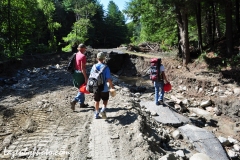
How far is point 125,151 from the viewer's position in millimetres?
4551

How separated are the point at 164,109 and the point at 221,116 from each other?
3243 mm

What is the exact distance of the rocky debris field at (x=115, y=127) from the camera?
180 inches

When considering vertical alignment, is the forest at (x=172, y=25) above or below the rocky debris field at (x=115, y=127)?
above

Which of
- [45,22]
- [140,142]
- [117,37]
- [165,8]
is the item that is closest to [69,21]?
[117,37]

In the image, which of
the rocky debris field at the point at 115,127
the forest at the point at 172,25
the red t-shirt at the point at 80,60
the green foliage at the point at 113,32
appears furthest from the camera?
the green foliage at the point at 113,32

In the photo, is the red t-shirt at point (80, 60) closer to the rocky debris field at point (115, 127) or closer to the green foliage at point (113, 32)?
the rocky debris field at point (115, 127)

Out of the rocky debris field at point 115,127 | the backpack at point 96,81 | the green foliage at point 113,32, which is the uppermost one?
the green foliage at point 113,32

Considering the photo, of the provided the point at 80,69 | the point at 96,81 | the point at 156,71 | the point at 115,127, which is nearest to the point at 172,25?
the point at 156,71

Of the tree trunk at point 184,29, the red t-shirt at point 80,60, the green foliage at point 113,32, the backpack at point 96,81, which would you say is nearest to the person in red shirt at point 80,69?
the red t-shirt at point 80,60

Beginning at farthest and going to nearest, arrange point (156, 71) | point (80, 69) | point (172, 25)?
point (172, 25) < point (156, 71) < point (80, 69)

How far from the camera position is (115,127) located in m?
5.49

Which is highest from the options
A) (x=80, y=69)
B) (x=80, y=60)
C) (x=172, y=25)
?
(x=172, y=25)

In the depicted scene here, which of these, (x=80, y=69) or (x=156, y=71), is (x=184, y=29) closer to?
(x=156, y=71)

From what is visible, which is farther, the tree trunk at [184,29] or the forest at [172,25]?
the tree trunk at [184,29]
